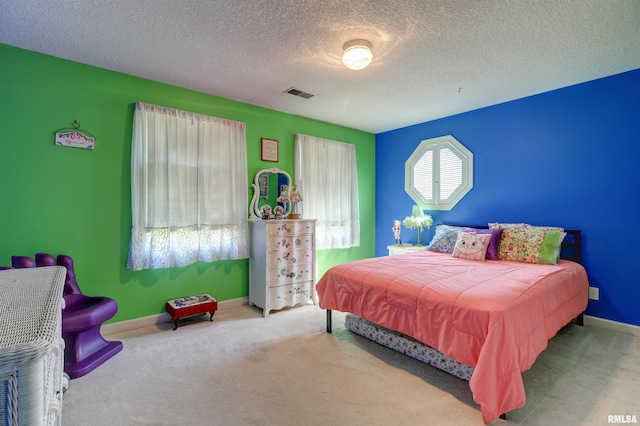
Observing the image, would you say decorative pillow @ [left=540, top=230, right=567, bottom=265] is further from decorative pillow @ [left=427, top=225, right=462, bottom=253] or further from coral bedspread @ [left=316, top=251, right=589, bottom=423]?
decorative pillow @ [left=427, top=225, right=462, bottom=253]

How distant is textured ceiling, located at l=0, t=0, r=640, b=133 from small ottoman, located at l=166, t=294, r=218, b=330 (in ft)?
7.66

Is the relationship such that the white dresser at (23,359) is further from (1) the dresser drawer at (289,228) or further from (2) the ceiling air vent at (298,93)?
(2) the ceiling air vent at (298,93)

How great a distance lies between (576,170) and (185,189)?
424 cm

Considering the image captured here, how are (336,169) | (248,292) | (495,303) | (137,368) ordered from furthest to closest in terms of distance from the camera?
(336,169)
(248,292)
(137,368)
(495,303)

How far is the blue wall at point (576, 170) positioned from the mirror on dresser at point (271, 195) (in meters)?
2.42

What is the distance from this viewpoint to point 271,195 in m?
4.04

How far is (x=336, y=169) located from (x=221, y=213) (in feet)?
6.39

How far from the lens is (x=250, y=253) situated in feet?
12.4

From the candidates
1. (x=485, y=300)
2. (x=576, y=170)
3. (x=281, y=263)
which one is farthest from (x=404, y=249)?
(x=485, y=300)

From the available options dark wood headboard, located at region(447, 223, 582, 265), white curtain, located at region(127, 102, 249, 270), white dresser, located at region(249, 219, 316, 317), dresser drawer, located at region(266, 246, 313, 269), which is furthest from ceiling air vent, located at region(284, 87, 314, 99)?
dark wood headboard, located at region(447, 223, 582, 265)

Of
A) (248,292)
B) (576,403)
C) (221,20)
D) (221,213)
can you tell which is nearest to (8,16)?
(221,20)

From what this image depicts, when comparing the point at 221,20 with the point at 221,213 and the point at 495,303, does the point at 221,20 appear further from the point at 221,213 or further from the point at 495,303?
the point at 495,303

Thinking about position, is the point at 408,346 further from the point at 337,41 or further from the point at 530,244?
the point at 337,41

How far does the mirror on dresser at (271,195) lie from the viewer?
385cm
